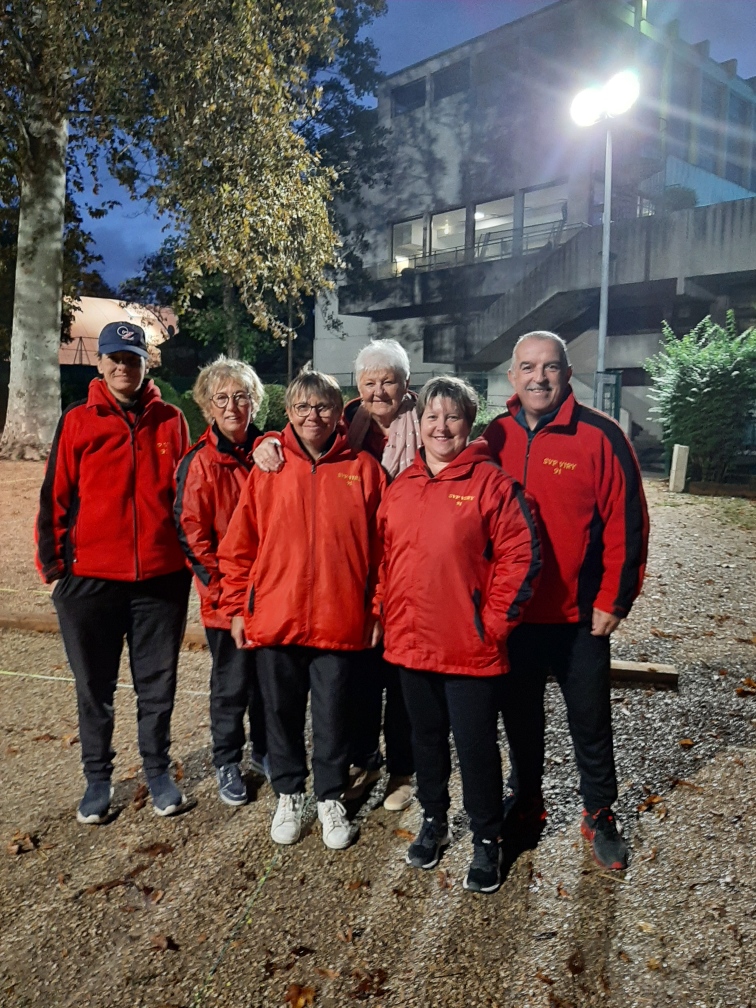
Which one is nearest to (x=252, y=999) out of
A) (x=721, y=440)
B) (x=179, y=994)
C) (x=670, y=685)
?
(x=179, y=994)

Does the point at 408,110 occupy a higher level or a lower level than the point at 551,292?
higher

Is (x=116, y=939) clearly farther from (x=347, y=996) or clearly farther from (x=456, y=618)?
(x=456, y=618)

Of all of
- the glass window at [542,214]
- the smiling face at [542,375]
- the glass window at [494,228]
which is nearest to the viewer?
the smiling face at [542,375]

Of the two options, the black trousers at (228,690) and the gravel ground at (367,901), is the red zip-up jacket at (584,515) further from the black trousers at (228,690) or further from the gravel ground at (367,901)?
the black trousers at (228,690)

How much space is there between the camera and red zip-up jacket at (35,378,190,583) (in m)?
3.53

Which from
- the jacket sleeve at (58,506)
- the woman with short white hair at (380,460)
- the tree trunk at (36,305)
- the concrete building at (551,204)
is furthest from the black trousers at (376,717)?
the concrete building at (551,204)

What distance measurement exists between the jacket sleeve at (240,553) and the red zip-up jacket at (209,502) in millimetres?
115

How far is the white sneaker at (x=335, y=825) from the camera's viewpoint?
344 cm

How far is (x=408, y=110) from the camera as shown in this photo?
35688mm

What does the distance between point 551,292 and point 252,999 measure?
2557 cm

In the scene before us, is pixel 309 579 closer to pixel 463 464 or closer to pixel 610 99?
pixel 463 464

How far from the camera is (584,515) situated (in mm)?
3174

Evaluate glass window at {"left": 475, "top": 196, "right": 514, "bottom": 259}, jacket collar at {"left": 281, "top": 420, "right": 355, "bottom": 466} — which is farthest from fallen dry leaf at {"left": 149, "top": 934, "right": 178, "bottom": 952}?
glass window at {"left": 475, "top": 196, "right": 514, "bottom": 259}

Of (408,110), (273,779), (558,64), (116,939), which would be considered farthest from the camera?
(408,110)
